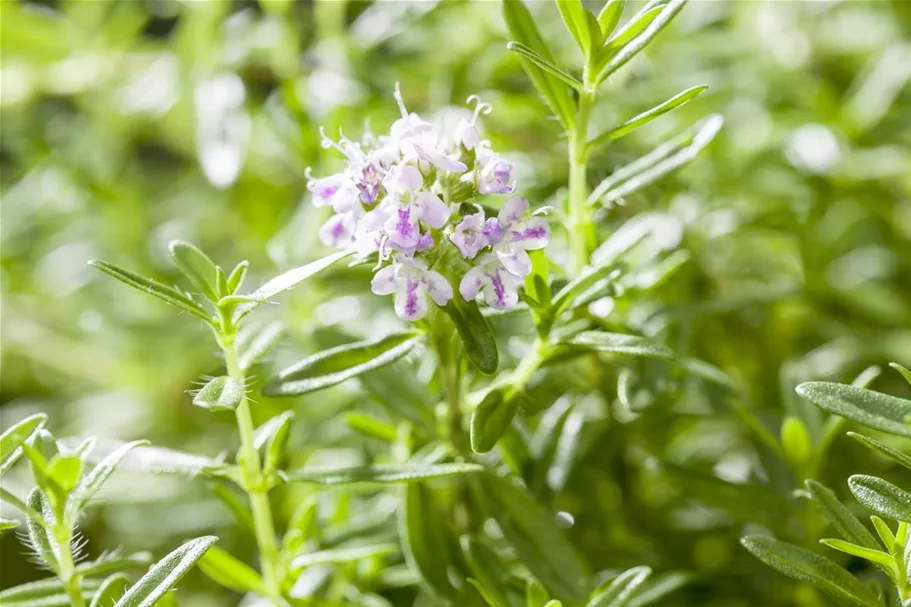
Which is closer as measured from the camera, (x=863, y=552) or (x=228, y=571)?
(x=863, y=552)

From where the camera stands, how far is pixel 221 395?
804 millimetres

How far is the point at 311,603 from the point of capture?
1036 millimetres

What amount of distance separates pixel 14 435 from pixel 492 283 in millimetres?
449

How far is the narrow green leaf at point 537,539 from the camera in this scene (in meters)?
1.01

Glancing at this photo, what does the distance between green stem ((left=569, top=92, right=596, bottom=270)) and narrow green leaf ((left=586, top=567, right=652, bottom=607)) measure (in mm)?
326

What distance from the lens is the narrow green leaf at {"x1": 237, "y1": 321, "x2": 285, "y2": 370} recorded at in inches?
38.4

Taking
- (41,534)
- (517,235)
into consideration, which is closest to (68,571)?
(41,534)

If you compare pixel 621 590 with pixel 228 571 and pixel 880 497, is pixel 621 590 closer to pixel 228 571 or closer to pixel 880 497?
pixel 880 497

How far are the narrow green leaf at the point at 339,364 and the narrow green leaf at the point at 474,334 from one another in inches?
3.0

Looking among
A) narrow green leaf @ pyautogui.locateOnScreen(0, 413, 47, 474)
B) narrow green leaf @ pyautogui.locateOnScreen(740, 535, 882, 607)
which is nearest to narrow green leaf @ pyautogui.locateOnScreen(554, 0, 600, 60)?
narrow green leaf @ pyautogui.locateOnScreen(740, 535, 882, 607)

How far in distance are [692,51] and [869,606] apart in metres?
1.15

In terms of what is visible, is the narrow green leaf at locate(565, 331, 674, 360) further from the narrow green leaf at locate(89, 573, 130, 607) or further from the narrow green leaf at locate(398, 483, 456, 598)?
the narrow green leaf at locate(89, 573, 130, 607)

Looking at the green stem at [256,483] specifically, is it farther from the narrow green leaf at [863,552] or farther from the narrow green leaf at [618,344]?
the narrow green leaf at [863,552]

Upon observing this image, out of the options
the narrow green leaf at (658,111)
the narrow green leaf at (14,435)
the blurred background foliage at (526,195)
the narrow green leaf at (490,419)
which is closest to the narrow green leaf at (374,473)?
the narrow green leaf at (490,419)
